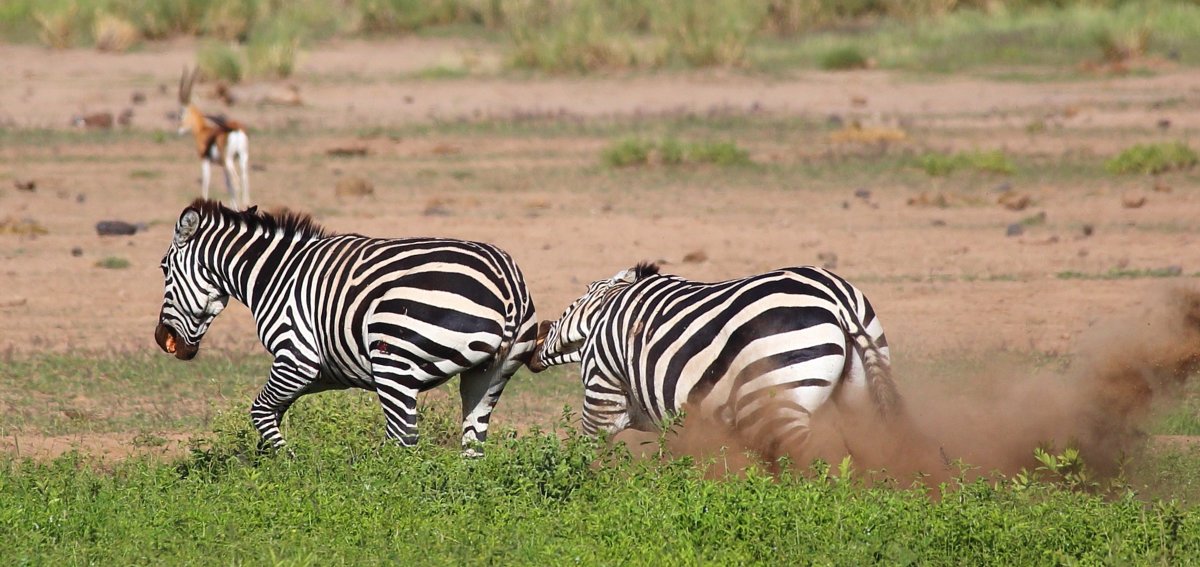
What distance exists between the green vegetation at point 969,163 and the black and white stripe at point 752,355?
36.0ft

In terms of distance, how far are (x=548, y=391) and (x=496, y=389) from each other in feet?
7.65

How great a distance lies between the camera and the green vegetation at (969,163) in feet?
55.3

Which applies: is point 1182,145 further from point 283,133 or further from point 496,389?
point 496,389

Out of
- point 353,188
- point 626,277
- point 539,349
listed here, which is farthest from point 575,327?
point 353,188

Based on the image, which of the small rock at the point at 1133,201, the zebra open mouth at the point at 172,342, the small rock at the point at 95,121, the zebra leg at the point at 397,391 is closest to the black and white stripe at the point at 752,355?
the zebra leg at the point at 397,391

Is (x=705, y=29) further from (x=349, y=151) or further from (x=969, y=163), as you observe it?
(x=969, y=163)

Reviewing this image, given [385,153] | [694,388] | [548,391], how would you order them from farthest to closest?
[385,153] → [548,391] → [694,388]

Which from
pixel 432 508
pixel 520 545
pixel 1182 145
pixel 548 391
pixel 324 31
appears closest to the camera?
pixel 520 545

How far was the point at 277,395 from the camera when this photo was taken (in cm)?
653

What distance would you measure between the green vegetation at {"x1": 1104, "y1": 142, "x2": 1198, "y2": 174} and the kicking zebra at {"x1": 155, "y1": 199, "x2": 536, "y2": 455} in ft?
38.3

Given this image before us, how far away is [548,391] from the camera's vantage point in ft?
29.2

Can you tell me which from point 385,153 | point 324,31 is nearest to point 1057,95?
point 385,153

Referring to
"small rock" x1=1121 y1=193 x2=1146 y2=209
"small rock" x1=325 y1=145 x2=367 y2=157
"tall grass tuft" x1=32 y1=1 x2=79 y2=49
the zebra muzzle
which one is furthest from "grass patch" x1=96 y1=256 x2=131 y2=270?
"tall grass tuft" x1=32 y1=1 x2=79 y2=49

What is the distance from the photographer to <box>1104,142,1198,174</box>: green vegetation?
16562 millimetres
